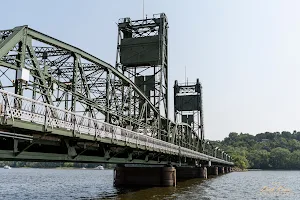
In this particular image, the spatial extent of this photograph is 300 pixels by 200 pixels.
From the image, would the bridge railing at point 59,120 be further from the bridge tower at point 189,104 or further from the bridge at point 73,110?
the bridge tower at point 189,104

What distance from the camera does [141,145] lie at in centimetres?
3469

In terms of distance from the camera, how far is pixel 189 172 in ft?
281

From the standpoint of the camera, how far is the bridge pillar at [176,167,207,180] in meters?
84.6

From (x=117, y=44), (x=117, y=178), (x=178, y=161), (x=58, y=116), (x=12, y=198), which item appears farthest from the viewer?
(x=117, y=44)

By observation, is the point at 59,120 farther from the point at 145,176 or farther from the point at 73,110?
the point at 145,176

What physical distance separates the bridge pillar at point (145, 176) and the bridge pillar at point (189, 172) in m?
30.4

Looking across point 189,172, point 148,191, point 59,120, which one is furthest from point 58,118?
point 189,172

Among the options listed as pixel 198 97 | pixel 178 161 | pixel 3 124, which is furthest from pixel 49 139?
pixel 198 97

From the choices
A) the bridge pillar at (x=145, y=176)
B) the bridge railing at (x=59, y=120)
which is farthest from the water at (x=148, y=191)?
the bridge railing at (x=59, y=120)

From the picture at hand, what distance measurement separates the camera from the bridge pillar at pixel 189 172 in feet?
278

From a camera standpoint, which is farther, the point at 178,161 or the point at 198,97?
the point at 198,97

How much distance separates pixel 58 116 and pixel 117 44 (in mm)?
50240

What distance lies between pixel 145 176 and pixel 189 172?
34.2 m

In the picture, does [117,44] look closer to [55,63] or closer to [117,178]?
[117,178]
